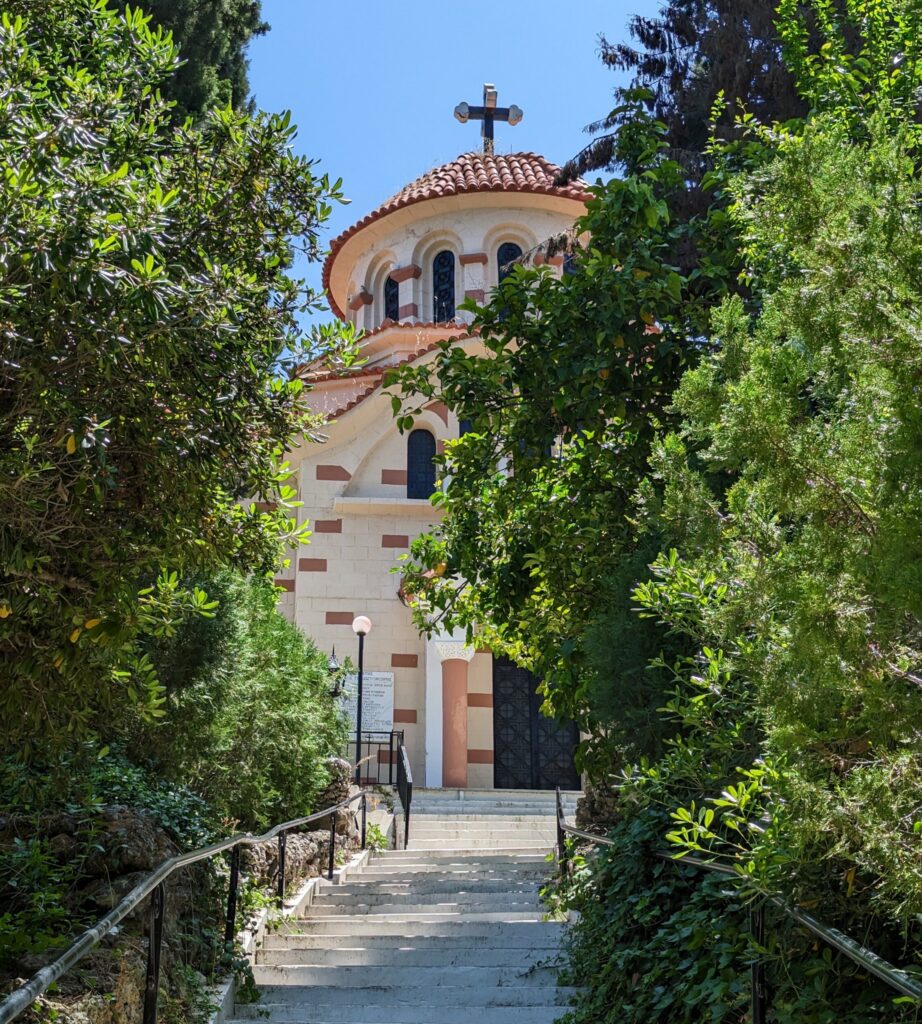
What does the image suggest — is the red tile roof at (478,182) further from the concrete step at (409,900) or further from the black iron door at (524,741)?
the concrete step at (409,900)

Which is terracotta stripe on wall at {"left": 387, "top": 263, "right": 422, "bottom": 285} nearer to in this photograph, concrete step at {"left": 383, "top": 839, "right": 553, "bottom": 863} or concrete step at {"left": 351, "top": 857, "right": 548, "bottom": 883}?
concrete step at {"left": 383, "top": 839, "right": 553, "bottom": 863}

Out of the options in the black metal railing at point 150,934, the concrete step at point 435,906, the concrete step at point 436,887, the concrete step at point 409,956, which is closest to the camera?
the black metal railing at point 150,934

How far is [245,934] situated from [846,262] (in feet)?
24.5

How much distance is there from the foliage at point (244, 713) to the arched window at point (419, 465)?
22.5ft

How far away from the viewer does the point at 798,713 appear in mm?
3230

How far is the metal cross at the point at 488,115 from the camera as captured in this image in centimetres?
2777

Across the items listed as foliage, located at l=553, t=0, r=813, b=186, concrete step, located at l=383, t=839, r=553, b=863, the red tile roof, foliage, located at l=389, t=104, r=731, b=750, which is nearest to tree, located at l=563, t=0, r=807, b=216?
foliage, located at l=553, t=0, r=813, b=186

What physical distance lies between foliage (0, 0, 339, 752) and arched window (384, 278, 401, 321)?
1919 centimetres

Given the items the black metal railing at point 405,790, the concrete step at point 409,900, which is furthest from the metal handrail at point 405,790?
the concrete step at point 409,900

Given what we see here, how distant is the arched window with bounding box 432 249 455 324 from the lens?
25.2m

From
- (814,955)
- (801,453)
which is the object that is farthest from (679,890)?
(801,453)

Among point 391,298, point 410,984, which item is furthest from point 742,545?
point 391,298

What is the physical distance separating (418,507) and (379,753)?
4508 mm

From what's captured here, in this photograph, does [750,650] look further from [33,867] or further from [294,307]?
[33,867]
